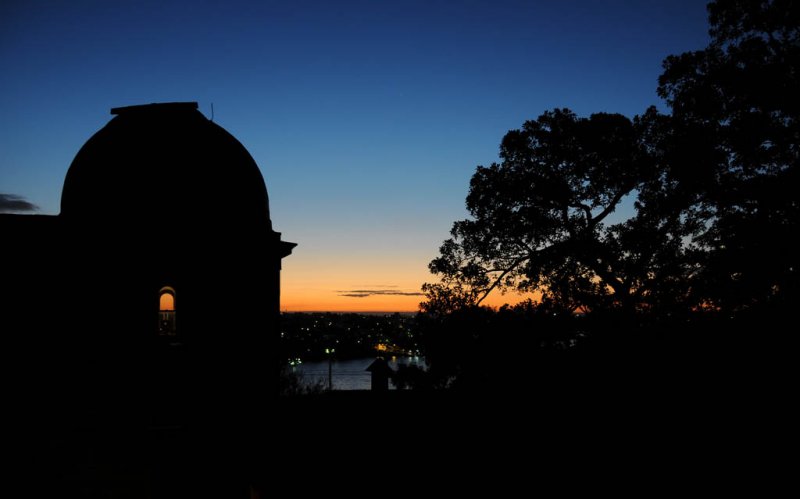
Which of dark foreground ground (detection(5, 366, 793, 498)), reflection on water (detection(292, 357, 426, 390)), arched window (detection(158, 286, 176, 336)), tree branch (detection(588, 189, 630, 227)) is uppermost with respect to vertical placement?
tree branch (detection(588, 189, 630, 227))

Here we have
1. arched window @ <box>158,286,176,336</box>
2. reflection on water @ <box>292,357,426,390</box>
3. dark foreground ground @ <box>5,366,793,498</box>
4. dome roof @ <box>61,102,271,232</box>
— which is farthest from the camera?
reflection on water @ <box>292,357,426,390</box>

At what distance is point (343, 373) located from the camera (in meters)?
124

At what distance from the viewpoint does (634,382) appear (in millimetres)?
9648

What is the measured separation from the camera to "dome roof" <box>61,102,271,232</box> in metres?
15.5

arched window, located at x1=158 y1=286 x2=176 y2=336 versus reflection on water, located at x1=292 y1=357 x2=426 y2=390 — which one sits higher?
arched window, located at x1=158 y1=286 x2=176 y2=336

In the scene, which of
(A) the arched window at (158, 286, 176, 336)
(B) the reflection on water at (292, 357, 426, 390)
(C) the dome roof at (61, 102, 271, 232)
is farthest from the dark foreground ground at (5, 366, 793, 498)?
(B) the reflection on water at (292, 357, 426, 390)

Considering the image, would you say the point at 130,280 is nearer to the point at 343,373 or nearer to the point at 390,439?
the point at 390,439

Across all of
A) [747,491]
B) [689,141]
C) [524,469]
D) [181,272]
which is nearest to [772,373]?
[747,491]

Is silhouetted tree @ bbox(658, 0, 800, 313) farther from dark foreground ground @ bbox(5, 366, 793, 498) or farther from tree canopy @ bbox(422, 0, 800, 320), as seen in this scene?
dark foreground ground @ bbox(5, 366, 793, 498)

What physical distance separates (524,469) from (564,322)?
3359mm

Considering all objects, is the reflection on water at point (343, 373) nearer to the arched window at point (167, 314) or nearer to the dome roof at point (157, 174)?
the arched window at point (167, 314)

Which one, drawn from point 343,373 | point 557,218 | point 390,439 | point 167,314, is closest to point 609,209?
point 557,218

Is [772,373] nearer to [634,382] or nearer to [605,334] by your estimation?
[634,382]

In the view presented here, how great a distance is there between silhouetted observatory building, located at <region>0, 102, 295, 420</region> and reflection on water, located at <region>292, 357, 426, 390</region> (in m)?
63.2
